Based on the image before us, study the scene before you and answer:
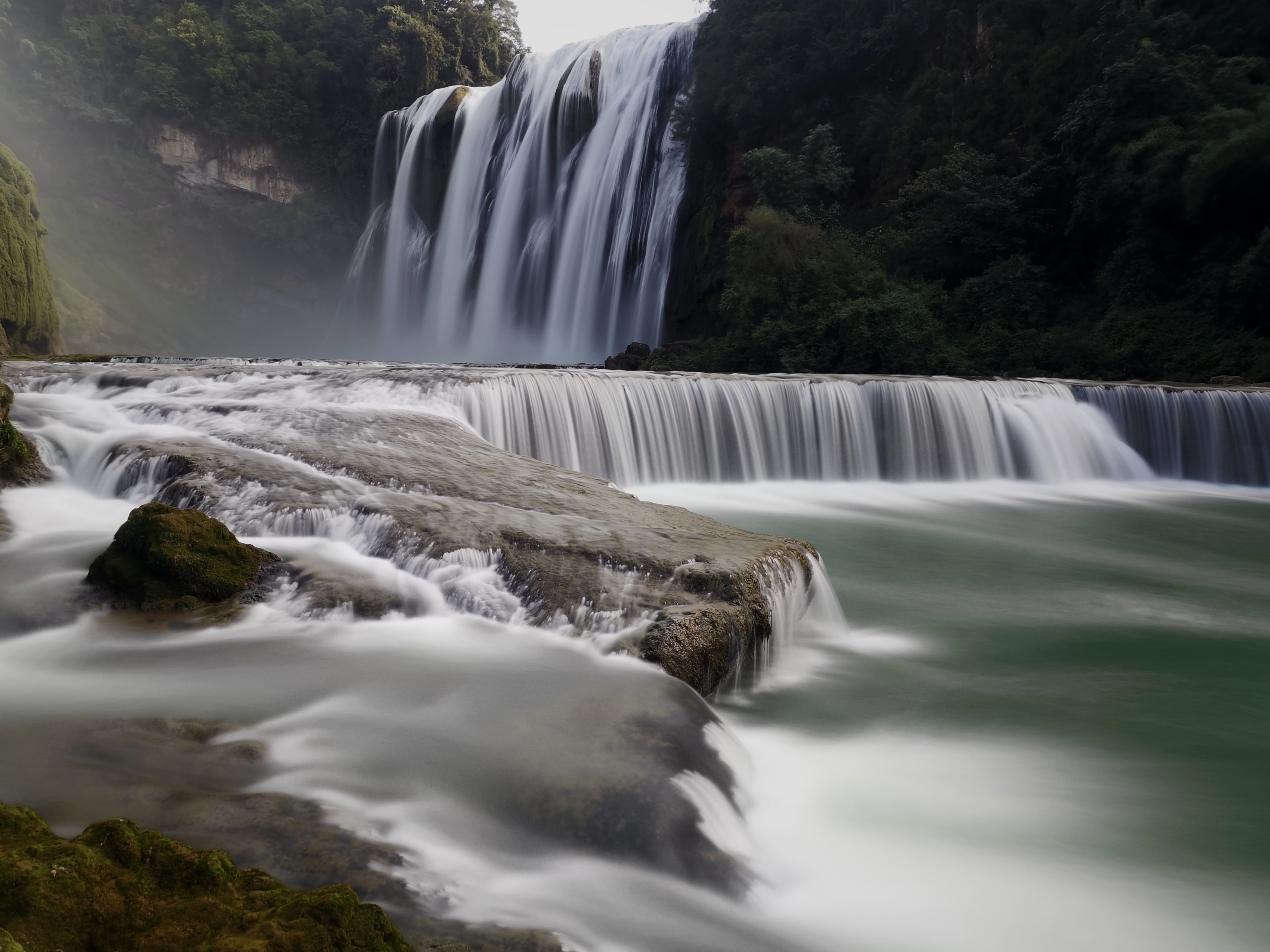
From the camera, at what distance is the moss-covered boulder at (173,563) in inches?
190

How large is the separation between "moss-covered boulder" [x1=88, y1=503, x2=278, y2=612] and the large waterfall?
23910mm

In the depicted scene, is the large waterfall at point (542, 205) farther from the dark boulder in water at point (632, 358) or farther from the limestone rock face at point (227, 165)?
the limestone rock face at point (227, 165)

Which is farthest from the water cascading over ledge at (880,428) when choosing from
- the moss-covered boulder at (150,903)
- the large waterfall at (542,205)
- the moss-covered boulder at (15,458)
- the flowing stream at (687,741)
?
the large waterfall at (542,205)

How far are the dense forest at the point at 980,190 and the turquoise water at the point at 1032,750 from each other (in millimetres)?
13220

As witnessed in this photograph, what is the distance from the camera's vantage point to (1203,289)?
20.0m

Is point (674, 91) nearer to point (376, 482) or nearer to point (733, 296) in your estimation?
point (733, 296)

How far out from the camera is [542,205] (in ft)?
Result: 104

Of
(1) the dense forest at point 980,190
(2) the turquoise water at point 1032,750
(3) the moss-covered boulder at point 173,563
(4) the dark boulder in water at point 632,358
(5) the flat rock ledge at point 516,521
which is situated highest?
(1) the dense forest at point 980,190

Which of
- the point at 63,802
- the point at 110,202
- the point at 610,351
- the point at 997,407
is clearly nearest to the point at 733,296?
the point at 610,351

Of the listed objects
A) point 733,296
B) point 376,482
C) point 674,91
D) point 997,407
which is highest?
point 674,91

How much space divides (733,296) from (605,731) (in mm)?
20387

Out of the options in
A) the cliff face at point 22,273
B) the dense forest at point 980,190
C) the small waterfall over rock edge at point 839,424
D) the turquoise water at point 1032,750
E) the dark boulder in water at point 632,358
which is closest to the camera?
the turquoise water at point 1032,750

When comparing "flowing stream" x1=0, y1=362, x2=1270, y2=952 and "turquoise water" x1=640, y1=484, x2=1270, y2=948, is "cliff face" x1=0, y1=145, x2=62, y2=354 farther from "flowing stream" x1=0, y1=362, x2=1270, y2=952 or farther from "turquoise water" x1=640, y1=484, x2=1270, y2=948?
"turquoise water" x1=640, y1=484, x2=1270, y2=948

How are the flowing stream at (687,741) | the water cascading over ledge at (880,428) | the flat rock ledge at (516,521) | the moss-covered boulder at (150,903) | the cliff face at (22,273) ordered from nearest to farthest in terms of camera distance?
1. the moss-covered boulder at (150,903)
2. the flowing stream at (687,741)
3. the flat rock ledge at (516,521)
4. the water cascading over ledge at (880,428)
5. the cliff face at (22,273)
